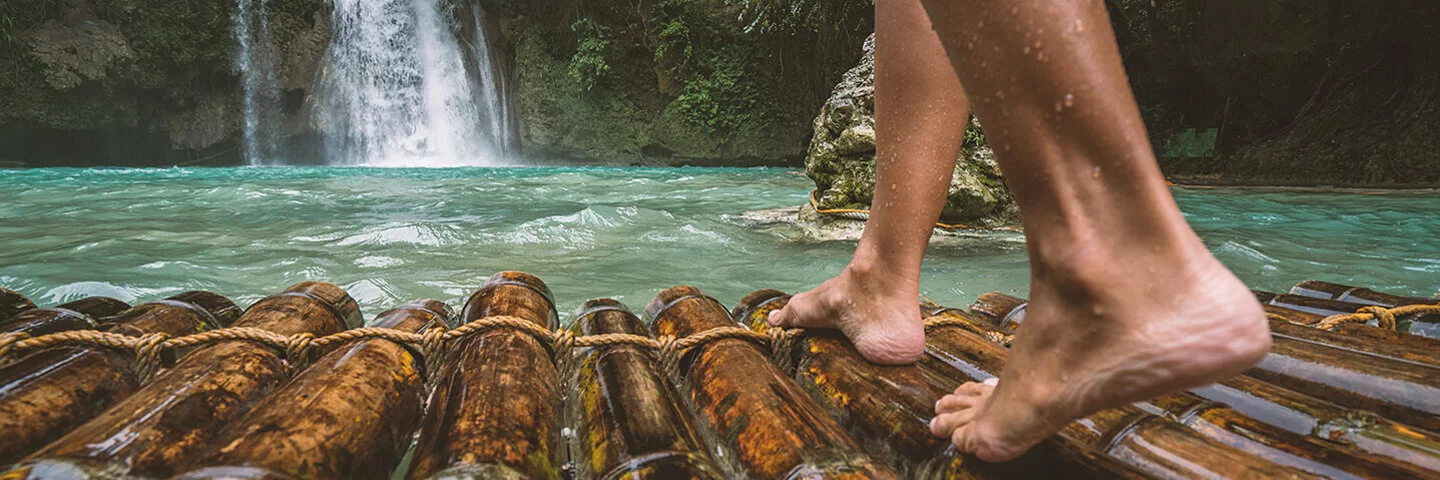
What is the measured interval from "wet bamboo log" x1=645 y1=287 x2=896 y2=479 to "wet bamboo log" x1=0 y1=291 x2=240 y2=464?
105cm

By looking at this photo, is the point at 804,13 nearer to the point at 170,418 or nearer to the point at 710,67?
the point at 710,67

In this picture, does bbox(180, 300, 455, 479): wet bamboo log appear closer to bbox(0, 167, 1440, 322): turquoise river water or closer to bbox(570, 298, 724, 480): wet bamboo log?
bbox(570, 298, 724, 480): wet bamboo log

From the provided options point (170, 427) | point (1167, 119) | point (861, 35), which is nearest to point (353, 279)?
point (170, 427)

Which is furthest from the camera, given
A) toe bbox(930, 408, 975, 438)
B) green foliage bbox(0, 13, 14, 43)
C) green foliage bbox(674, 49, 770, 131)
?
green foliage bbox(674, 49, 770, 131)

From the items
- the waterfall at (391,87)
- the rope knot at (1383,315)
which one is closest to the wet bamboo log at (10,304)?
the rope knot at (1383,315)

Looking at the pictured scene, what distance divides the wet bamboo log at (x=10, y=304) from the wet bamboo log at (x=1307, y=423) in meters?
2.50

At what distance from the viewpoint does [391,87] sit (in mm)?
17391

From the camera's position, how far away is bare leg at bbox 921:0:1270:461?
2.48 feet

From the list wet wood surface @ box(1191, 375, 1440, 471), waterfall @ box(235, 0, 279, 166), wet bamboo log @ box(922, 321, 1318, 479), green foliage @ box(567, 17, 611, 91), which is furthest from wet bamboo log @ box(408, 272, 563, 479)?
waterfall @ box(235, 0, 279, 166)

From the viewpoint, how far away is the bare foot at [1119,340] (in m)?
0.76

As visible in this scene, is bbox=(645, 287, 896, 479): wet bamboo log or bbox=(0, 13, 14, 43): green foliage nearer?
bbox=(645, 287, 896, 479): wet bamboo log

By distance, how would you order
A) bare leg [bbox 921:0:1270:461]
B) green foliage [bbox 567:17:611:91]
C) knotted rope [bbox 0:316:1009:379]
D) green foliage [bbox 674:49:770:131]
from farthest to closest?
green foliage [bbox 567:17:611:91] < green foliage [bbox 674:49:770:131] < knotted rope [bbox 0:316:1009:379] < bare leg [bbox 921:0:1270:461]

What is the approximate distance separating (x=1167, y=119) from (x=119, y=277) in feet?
48.0

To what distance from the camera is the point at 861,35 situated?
13.2 meters
